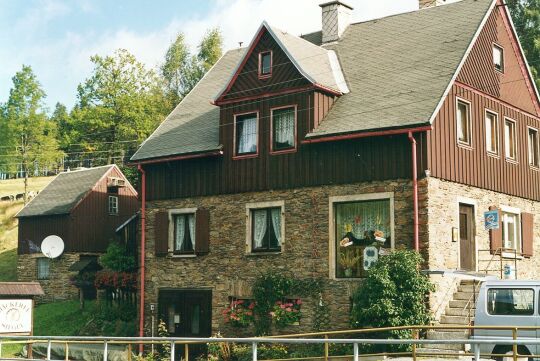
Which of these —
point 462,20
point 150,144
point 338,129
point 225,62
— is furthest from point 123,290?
point 462,20

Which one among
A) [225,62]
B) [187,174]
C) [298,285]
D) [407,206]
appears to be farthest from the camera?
[225,62]

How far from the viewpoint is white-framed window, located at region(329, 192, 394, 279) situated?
25.3 metres

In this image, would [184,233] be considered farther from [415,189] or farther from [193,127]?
[415,189]

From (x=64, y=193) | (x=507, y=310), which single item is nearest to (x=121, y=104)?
(x=64, y=193)

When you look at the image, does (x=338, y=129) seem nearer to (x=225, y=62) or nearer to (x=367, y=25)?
(x=367, y=25)

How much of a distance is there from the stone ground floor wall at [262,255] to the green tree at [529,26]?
94.1 ft

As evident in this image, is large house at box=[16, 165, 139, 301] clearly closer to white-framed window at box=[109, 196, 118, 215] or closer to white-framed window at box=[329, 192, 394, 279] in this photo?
white-framed window at box=[109, 196, 118, 215]

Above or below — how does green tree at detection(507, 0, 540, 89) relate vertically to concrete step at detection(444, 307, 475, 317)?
above

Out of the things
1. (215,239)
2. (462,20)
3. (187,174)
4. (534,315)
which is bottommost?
(534,315)

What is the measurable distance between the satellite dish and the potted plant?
77.9ft

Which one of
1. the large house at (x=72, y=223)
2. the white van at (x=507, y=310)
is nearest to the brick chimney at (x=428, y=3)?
the white van at (x=507, y=310)

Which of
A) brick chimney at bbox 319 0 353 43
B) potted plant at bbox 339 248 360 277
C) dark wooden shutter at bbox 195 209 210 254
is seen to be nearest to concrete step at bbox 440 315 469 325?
potted plant at bbox 339 248 360 277

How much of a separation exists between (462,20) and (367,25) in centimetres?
437

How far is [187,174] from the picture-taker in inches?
1219
